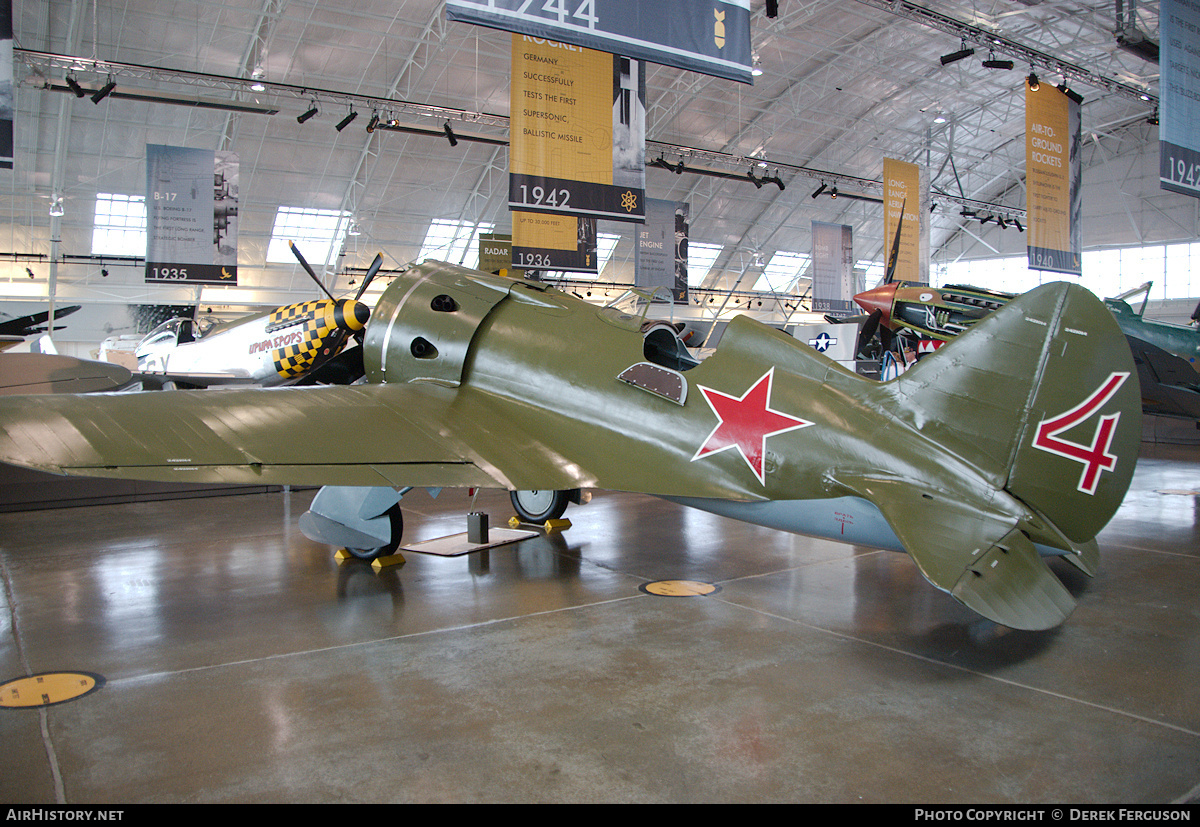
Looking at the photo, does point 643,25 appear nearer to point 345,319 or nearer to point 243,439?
point 243,439

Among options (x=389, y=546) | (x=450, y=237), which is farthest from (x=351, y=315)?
(x=450, y=237)

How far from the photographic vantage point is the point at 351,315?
9.92m

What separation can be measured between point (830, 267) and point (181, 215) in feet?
63.7

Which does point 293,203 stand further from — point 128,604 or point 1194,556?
point 1194,556

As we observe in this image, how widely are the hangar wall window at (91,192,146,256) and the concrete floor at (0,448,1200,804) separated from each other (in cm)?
2644

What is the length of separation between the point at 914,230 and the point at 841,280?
16.1 ft

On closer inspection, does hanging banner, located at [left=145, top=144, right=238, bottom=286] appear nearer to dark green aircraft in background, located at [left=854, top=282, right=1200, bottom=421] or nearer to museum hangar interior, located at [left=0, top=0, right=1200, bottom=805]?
museum hangar interior, located at [left=0, top=0, right=1200, bottom=805]

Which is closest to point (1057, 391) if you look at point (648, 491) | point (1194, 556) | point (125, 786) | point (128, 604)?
point (648, 491)

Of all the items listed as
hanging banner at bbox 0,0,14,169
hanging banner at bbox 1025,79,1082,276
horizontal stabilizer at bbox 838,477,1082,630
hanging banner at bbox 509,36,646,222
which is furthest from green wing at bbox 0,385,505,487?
hanging banner at bbox 1025,79,1082,276

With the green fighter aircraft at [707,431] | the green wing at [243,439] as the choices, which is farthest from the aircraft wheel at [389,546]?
the green wing at [243,439]

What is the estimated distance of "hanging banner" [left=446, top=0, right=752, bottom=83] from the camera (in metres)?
5.95

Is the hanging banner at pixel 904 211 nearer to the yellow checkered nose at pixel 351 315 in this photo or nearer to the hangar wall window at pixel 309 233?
the yellow checkered nose at pixel 351 315

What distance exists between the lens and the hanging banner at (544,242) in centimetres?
1084

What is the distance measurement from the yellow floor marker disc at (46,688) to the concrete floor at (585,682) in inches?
3.5
